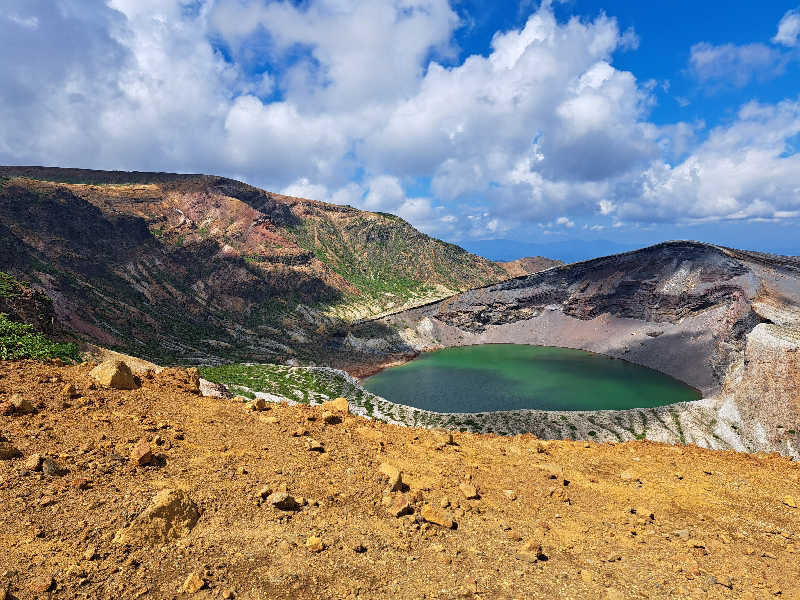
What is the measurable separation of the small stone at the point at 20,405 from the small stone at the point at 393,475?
7.55m

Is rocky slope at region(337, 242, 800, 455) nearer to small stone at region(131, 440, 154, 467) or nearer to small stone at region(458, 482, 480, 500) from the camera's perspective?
small stone at region(458, 482, 480, 500)

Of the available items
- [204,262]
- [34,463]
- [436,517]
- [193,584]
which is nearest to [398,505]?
[436,517]

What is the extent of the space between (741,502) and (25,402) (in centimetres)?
1653

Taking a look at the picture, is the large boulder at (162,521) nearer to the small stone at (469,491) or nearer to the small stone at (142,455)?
the small stone at (142,455)

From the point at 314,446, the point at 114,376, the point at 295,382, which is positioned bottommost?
the point at 295,382

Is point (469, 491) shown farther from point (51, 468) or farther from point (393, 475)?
point (51, 468)

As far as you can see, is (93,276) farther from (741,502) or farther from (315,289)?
(741,502)

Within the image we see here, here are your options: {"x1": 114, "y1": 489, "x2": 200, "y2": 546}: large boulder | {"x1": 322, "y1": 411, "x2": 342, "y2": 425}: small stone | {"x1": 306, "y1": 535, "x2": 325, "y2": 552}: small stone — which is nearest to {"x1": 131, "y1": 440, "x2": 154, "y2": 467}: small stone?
{"x1": 114, "y1": 489, "x2": 200, "y2": 546}: large boulder

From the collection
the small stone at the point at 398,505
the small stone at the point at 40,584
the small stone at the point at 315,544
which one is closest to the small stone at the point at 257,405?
the small stone at the point at 398,505

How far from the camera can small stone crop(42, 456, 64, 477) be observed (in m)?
6.95

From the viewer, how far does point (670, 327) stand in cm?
8775

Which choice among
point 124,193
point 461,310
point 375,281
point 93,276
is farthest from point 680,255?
point 124,193

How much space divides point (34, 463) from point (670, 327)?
103268 millimetres

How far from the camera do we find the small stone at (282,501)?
7402 millimetres
